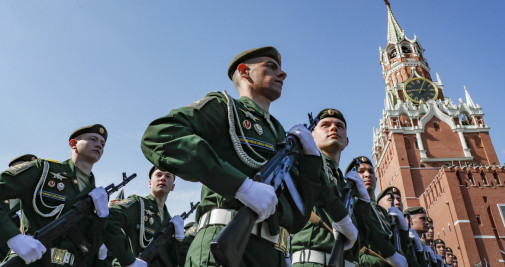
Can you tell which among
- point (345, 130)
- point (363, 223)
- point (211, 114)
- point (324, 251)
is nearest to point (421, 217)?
point (363, 223)

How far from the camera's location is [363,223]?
526 cm

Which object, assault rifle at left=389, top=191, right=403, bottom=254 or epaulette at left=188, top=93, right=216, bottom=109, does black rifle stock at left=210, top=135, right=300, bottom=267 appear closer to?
epaulette at left=188, top=93, right=216, bottom=109

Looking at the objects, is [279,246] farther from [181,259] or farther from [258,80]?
[181,259]

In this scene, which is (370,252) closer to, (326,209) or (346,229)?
(346,229)

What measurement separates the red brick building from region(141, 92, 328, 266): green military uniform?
135 ft

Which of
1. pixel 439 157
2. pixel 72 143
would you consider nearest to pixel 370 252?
pixel 72 143

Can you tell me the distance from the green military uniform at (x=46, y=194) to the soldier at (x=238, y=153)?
8.48ft

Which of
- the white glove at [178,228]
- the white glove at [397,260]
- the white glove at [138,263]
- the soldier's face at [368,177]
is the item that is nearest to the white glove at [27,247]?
the white glove at [138,263]

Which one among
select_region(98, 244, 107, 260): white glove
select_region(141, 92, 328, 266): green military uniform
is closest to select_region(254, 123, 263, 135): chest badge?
select_region(141, 92, 328, 266): green military uniform

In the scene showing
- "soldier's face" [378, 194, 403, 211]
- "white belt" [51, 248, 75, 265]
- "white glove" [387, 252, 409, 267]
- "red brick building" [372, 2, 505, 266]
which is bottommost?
"white belt" [51, 248, 75, 265]

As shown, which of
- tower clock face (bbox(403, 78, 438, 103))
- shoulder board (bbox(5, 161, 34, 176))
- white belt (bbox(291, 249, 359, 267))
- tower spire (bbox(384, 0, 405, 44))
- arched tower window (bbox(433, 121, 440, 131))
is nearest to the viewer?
white belt (bbox(291, 249, 359, 267))

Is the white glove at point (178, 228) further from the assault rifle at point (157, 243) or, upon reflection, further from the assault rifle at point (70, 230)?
the assault rifle at point (70, 230)

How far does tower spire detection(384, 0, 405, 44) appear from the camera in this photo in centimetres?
6606

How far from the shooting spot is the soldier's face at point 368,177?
6.66m
